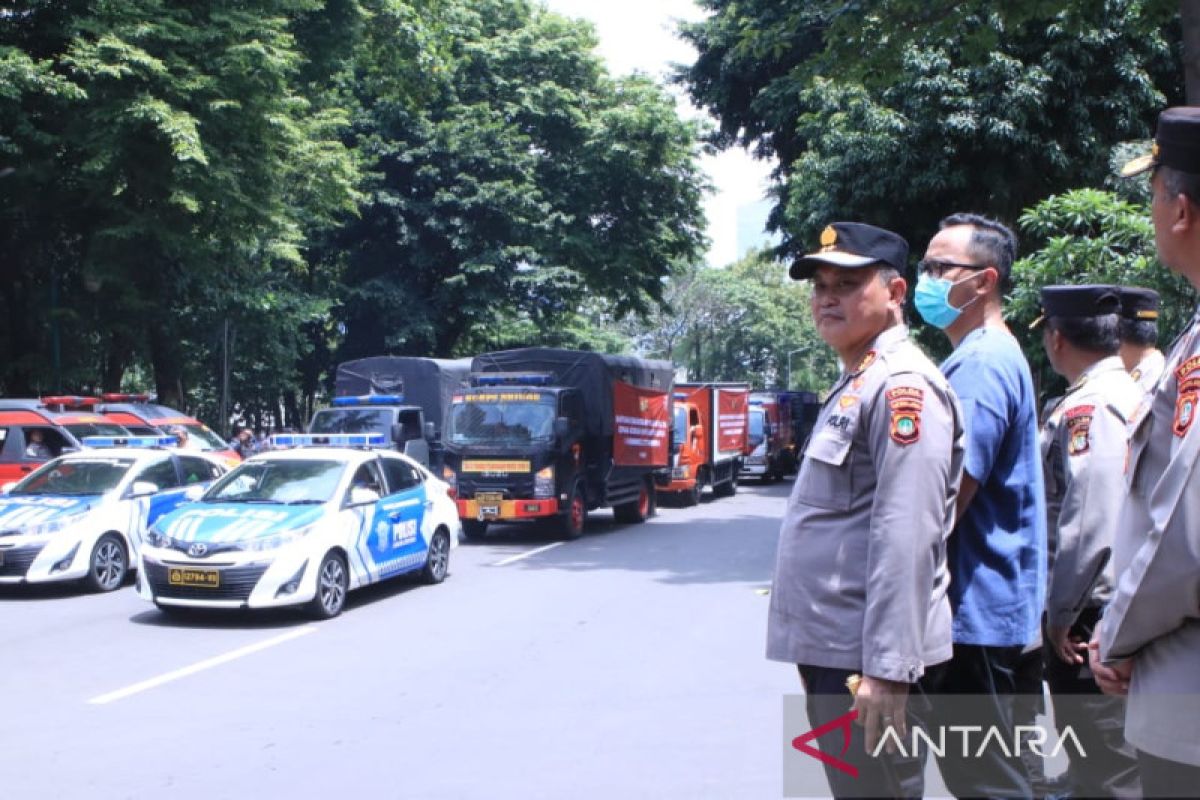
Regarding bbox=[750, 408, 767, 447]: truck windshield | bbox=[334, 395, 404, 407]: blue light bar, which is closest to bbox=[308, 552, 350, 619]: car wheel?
bbox=[334, 395, 404, 407]: blue light bar

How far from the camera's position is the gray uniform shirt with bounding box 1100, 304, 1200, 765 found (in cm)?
211

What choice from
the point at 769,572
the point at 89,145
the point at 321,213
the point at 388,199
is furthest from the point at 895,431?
the point at 388,199

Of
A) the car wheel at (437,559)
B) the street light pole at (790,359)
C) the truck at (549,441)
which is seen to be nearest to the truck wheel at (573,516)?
the truck at (549,441)

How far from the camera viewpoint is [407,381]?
22609mm

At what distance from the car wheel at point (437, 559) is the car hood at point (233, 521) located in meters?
2.05

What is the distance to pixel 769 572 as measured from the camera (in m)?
13.3

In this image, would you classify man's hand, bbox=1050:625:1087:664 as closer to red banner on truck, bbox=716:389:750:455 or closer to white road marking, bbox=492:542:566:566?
white road marking, bbox=492:542:566:566

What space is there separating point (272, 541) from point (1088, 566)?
7518 millimetres

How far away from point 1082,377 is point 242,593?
745cm

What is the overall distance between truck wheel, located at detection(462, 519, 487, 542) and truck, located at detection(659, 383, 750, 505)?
226 inches

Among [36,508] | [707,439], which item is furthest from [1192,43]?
[707,439]

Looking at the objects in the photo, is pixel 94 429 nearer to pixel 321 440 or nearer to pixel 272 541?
pixel 321 440

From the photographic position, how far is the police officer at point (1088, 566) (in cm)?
379

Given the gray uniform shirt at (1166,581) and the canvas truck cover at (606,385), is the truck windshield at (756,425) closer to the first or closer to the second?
the canvas truck cover at (606,385)
